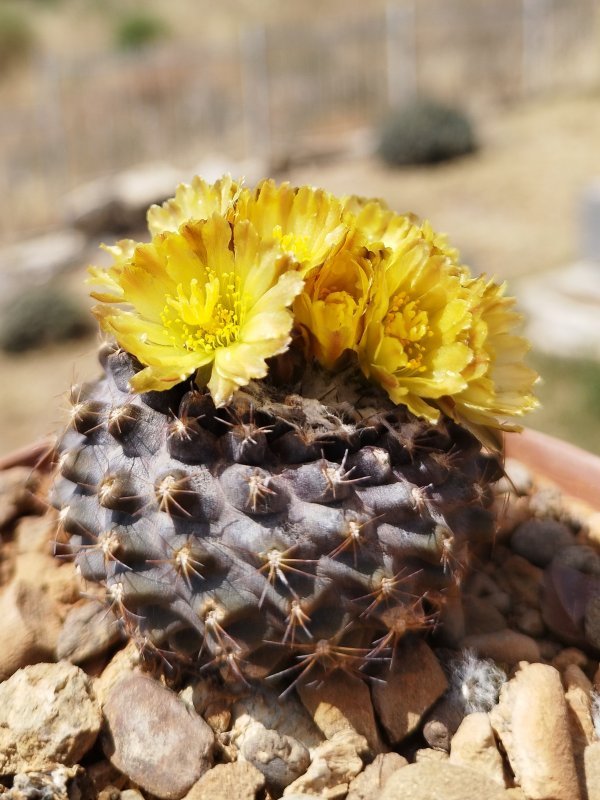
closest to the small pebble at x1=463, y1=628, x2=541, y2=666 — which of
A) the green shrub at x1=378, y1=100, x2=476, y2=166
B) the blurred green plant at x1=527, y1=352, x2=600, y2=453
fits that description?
the blurred green plant at x1=527, y1=352, x2=600, y2=453

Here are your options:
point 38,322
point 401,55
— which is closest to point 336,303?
point 38,322

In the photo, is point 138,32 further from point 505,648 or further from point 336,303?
point 505,648

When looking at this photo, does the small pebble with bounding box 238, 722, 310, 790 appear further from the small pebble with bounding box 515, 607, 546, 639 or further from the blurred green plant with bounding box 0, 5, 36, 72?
the blurred green plant with bounding box 0, 5, 36, 72

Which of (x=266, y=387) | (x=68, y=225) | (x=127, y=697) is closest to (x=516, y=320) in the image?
(x=266, y=387)

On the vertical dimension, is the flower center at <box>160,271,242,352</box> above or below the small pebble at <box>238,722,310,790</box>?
above

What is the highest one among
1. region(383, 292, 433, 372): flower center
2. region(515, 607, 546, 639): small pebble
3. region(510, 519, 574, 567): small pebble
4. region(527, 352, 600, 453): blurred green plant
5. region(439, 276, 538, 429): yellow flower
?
region(383, 292, 433, 372): flower center

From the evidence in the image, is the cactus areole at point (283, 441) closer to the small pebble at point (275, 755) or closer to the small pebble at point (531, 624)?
the small pebble at point (275, 755)

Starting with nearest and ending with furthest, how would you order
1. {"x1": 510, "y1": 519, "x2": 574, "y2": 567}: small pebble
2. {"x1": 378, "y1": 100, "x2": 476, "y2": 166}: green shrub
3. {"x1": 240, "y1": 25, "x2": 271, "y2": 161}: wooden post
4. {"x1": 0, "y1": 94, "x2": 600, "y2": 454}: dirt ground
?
{"x1": 510, "y1": 519, "x2": 574, "y2": 567}: small pebble → {"x1": 0, "y1": 94, "x2": 600, "y2": 454}: dirt ground → {"x1": 378, "y1": 100, "x2": 476, "y2": 166}: green shrub → {"x1": 240, "y1": 25, "x2": 271, "y2": 161}: wooden post
